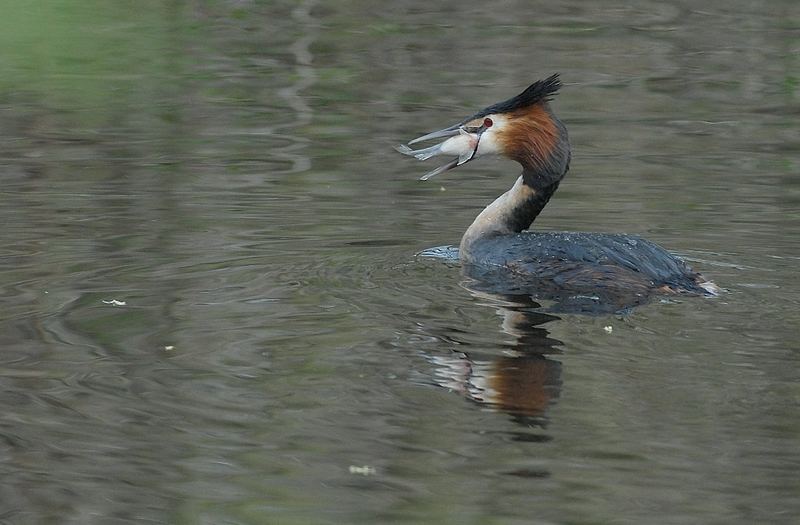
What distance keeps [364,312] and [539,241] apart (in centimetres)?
132

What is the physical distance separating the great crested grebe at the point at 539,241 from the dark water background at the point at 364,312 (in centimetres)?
29

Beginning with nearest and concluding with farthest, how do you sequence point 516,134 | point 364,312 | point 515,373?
point 515,373 → point 364,312 → point 516,134

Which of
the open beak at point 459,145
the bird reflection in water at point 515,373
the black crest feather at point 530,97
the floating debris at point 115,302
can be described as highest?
the black crest feather at point 530,97

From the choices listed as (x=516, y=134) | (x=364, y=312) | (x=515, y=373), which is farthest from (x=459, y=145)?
(x=515, y=373)

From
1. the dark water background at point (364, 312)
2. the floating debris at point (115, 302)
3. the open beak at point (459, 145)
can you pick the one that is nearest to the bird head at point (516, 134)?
the open beak at point (459, 145)

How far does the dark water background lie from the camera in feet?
16.1

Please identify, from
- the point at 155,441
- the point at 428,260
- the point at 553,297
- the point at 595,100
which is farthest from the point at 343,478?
the point at 595,100

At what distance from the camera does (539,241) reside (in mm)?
7734

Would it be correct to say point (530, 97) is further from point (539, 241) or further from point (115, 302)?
point (115, 302)

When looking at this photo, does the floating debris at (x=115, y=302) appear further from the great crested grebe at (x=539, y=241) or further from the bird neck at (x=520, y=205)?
the bird neck at (x=520, y=205)

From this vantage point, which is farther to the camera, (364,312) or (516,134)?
(516,134)

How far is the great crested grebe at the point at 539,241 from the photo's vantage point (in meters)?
7.27

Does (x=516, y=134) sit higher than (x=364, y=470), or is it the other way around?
(x=516, y=134)

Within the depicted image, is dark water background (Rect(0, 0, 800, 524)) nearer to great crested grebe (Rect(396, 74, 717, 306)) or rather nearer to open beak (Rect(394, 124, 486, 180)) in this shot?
great crested grebe (Rect(396, 74, 717, 306))
